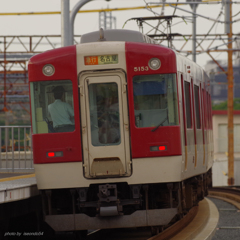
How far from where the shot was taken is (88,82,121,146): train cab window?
8938 millimetres

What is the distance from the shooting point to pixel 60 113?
9078mm

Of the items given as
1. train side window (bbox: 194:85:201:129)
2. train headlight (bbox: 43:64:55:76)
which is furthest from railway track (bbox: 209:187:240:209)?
train headlight (bbox: 43:64:55:76)

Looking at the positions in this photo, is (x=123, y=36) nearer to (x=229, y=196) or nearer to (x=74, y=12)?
(x=74, y=12)

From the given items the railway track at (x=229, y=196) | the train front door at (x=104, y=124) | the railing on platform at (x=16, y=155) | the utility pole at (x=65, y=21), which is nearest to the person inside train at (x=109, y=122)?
the train front door at (x=104, y=124)

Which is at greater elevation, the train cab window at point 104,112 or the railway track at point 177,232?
the train cab window at point 104,112

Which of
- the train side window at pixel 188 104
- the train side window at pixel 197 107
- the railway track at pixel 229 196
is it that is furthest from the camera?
the railway track at pixel 229 196

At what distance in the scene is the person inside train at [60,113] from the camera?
9.02 metres

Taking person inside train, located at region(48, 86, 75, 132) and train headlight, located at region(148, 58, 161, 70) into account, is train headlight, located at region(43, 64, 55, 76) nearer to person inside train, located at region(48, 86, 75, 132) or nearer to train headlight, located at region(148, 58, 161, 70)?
person inside train, located at region(48, 86, 75, 132)

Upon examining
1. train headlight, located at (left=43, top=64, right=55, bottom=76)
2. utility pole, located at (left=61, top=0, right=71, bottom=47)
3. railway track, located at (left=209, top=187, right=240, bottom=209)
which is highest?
utility pole, located at (left=61, top=0, right=71, bottom=47)

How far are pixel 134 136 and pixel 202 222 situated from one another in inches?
158

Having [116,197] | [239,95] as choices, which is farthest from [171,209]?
[239,95]

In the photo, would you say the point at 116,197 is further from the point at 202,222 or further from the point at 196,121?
the point at 202,222

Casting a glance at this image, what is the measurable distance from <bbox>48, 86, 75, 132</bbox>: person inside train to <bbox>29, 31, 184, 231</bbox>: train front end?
0.02m

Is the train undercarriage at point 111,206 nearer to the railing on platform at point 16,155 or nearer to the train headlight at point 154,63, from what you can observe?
the train headlight at point 154,63
